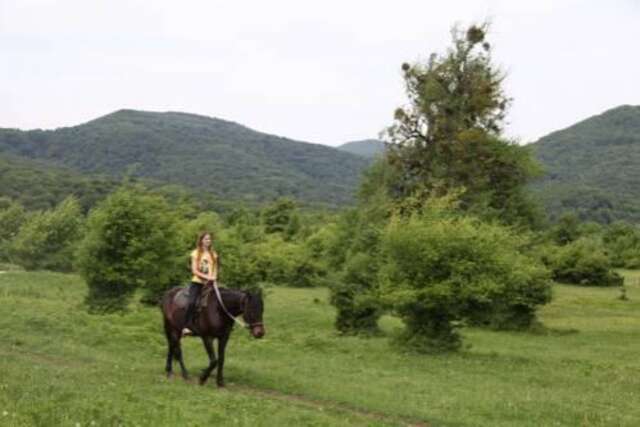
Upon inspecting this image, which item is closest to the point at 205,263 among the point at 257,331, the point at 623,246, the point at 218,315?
the point at 218,315

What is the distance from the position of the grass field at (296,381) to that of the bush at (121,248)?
1744 millimetres

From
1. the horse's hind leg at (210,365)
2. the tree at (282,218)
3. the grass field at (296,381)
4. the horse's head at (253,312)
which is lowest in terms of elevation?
the grass field at (296,381)

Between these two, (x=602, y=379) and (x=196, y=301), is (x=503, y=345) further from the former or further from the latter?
(x=196, y=301)

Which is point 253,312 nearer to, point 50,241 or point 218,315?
point 218,315

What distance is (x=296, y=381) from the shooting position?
62.6 feet

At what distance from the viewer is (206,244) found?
1766cm

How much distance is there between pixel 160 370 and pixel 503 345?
21248mm

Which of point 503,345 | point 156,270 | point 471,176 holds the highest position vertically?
point 471,176

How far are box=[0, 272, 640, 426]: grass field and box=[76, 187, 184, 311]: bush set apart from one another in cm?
174

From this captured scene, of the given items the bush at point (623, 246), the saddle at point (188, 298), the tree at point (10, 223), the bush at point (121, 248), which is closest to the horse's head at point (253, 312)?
the saddle at point (188, 298)

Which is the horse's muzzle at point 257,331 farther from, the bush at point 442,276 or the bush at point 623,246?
the bush at point 623,246

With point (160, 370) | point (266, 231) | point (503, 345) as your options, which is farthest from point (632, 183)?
point (160, 370)

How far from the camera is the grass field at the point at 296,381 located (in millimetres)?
13711

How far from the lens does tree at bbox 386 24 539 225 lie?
4831 centimetres
